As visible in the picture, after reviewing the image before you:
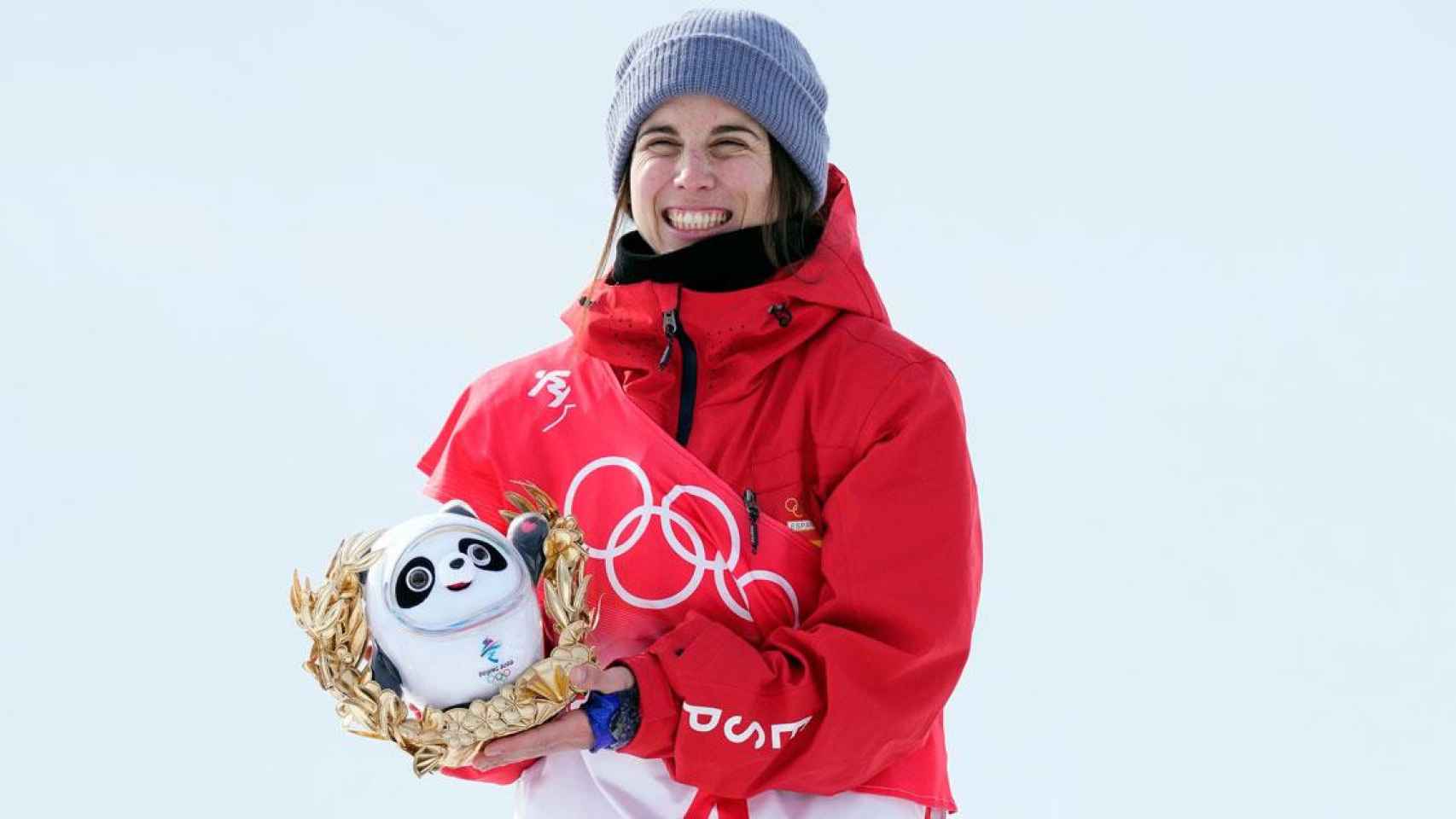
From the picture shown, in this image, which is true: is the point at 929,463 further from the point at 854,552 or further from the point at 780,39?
the point at 780,39

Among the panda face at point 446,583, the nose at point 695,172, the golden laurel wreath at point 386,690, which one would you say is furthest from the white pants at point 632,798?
the nose at point 695,172

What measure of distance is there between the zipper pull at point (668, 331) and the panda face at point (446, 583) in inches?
17.7

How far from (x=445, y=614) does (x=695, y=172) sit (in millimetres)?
743

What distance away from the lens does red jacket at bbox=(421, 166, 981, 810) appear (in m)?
2.47

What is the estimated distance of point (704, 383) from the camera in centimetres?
265

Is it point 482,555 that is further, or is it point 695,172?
point 695,172

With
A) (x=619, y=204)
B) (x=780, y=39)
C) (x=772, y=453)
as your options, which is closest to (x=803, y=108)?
(x=780, y=39)

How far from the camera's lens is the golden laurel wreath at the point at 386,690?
7.64 ft

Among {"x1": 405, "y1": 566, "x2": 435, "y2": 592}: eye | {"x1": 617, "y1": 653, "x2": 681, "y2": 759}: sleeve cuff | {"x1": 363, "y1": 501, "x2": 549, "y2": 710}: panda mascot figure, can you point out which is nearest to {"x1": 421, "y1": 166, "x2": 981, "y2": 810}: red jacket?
{"x1": 617, "y1": 653, "x2": 681, "y2": 759}: sleeve cuff

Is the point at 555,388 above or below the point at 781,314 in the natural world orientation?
below

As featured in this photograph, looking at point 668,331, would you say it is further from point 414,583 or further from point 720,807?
point 720,807

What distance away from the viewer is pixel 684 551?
2592mm

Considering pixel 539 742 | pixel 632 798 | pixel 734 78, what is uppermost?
pixel 734 78

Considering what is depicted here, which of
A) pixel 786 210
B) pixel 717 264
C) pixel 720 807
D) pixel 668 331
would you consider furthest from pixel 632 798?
pixel 786 210
